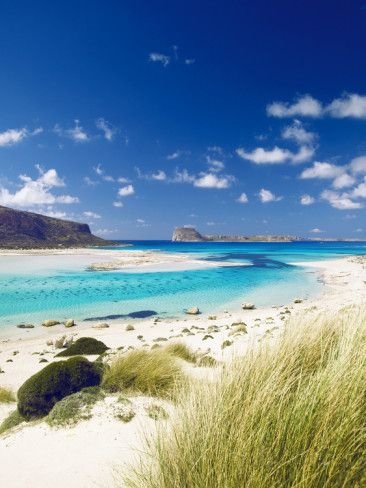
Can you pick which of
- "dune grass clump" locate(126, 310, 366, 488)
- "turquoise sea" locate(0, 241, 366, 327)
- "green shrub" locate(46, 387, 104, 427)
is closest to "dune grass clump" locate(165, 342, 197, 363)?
"green shrub" locate(46, 387, 104, 427)

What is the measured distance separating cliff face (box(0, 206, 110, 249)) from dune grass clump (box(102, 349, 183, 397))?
5030 inches

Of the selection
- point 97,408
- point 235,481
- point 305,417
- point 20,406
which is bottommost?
point 20,406

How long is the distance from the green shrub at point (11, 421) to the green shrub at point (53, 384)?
10 centimetres

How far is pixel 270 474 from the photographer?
97.7 inches

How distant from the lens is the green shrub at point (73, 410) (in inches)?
228

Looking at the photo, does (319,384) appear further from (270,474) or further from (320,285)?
(320,285)

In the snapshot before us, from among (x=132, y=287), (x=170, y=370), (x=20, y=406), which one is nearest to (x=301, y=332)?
(x=170, y=370)

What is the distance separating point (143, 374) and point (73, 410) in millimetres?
1783

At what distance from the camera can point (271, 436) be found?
2.77 meters

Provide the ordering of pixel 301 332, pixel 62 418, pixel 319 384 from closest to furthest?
pixel 319 384 → pixel 301 332 → pixel 62 418

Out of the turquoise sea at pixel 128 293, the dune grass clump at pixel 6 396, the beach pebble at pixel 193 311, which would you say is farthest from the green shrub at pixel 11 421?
the beach pebble at pixel 193 311

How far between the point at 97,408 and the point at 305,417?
4.41 m

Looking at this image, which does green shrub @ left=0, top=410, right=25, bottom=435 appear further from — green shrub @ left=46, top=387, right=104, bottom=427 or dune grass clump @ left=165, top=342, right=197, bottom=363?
dune grass clump @ left=165, top=342, right=197, bottom=363

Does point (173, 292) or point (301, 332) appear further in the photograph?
point (173, 292)
